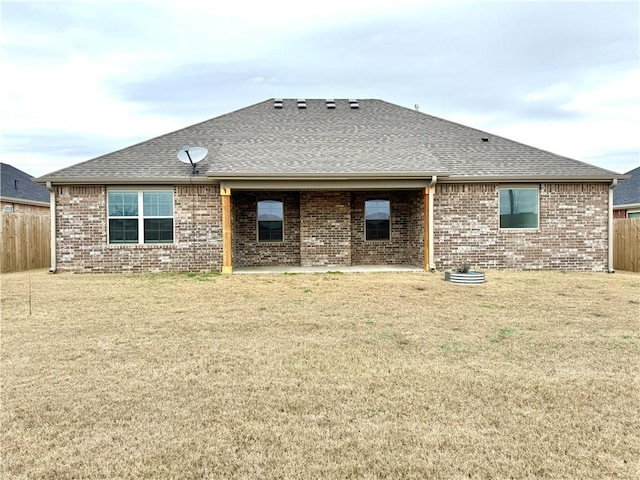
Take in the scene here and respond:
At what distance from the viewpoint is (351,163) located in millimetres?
12141

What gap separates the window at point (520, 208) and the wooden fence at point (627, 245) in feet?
12.0

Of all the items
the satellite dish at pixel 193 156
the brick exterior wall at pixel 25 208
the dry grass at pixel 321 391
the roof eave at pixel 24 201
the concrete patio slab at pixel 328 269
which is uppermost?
the satellite dish at pixel 193 156

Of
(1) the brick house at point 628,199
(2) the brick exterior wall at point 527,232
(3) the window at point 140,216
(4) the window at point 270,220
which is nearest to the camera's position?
(3) the window at point 140,216

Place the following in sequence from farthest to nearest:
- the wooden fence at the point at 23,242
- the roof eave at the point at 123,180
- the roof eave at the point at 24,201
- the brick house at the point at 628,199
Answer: the brick house at the point at 628,199 < the roof eave at the point at 24,201 < the wooden fence at the point at 23,242 < the roof eave at the point at 123,180

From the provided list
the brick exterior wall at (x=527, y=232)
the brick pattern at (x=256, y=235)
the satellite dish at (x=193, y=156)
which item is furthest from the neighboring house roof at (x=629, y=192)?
the satellite dish at (x=193, y=156)

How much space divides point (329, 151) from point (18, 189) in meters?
16.8

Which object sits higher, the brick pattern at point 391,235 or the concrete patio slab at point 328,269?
the brick pattern at point 391,235

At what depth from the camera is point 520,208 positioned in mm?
12367

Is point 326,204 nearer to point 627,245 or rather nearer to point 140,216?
point 140,216

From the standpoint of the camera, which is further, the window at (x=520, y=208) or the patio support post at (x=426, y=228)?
the window at (x=520, y=208)

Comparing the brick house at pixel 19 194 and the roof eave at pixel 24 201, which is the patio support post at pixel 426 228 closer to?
the brick house at pixel 19 194

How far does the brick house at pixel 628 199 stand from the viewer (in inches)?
747

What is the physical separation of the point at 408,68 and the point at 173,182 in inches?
484

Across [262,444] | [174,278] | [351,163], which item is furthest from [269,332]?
[351,163]
